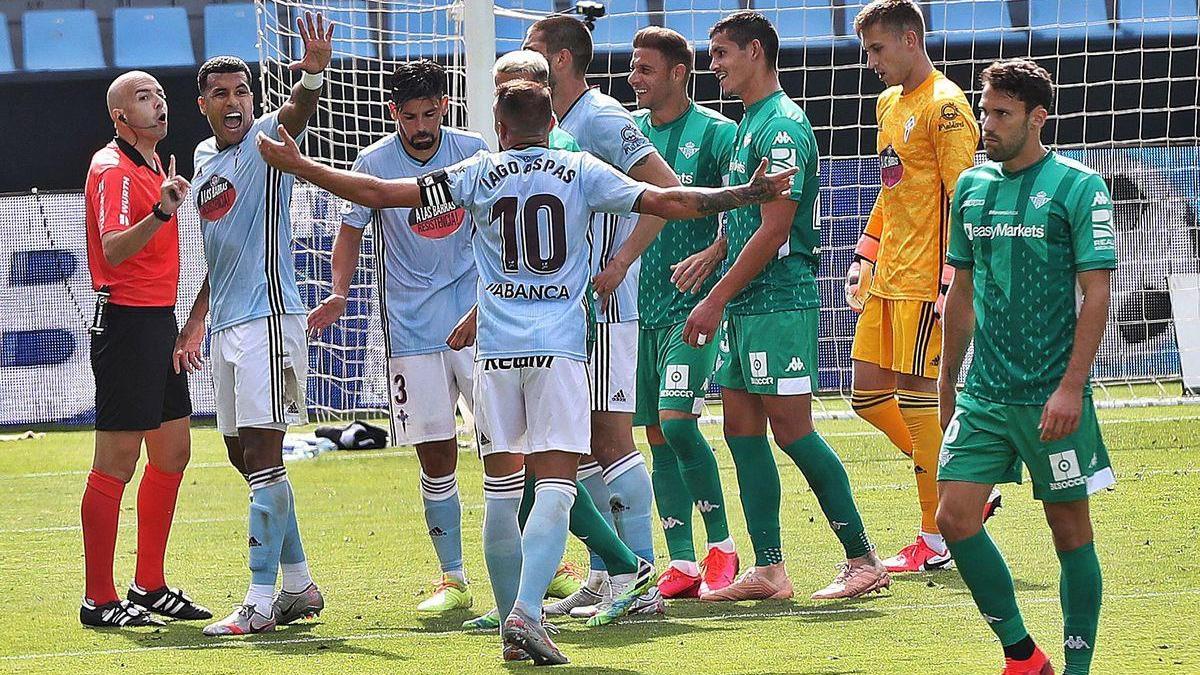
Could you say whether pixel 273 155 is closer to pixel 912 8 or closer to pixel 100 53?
pixel 912 8

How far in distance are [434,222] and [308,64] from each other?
3.24 feet

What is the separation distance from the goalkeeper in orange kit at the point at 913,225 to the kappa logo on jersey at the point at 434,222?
1805 millimetres

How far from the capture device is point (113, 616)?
616cm

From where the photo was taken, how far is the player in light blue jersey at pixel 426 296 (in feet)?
20.7

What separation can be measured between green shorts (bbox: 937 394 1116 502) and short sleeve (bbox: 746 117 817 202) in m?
1.65

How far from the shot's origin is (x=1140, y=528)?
743 cm

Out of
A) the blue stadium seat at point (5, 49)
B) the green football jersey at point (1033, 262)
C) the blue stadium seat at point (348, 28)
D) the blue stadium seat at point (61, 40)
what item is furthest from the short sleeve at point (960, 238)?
the blue stadium seat at point (5, 49)

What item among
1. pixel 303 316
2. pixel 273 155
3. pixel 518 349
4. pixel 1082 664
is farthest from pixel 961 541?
pixel 303 316

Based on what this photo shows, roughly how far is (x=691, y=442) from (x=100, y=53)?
51.6 ft

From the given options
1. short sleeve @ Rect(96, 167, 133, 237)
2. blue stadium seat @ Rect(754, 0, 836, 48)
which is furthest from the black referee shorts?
blue stadium seat @ Rect(754, 0, 836, 48)

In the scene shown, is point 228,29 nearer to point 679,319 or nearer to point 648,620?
point 679,319

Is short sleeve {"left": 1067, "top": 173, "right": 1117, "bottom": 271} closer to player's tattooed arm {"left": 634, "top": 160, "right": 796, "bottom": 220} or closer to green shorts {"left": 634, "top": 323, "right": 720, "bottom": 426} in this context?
player's tattooed arm {"left": 634, "top": 160, "right": 796, "bottom": 220}

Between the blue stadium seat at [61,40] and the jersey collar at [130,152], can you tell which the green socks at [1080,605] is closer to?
the jersey collar at [130,152]

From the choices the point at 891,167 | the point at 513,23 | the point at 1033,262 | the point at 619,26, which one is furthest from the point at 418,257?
the point at 513,23
